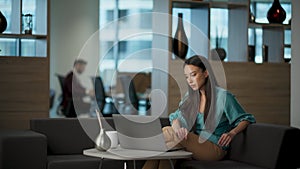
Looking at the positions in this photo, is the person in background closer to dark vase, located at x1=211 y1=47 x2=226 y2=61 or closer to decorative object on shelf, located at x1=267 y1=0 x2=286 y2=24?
dark vase, located at x1=211 y1=47 x2=226 y2=61

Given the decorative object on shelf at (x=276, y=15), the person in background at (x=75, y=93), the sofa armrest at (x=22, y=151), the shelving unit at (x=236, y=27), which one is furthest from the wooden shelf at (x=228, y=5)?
the person in background at (x=75, y=93)

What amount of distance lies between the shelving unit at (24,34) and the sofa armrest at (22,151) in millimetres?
1815

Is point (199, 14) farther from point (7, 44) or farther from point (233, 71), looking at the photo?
point (7, 44)

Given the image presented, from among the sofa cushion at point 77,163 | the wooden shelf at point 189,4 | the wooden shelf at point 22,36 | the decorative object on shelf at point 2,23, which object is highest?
the wooden shelf at point 189,4

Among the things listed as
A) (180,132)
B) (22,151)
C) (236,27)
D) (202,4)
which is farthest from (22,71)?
(236,27)

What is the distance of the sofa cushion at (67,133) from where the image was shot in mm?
4746

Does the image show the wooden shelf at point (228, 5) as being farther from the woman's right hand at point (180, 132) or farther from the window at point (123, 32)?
the window at point (123, 32)

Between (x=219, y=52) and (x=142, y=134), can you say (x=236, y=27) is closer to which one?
(x=219, y=52)

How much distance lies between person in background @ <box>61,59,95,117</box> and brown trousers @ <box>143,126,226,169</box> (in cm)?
451

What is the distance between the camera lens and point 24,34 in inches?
233

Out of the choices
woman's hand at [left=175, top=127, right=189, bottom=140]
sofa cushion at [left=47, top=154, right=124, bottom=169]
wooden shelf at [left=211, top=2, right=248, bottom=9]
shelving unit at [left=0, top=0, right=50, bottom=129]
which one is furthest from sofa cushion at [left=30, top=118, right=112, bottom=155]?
wooden shelf at [left=211, top=2, right=248, bottom=9]

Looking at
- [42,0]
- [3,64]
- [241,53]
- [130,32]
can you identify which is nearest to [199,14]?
[241,53]

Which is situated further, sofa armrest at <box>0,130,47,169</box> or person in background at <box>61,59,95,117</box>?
person in background at <box>61,59,95,117</box>

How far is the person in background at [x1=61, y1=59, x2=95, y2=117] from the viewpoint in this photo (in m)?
9.51
